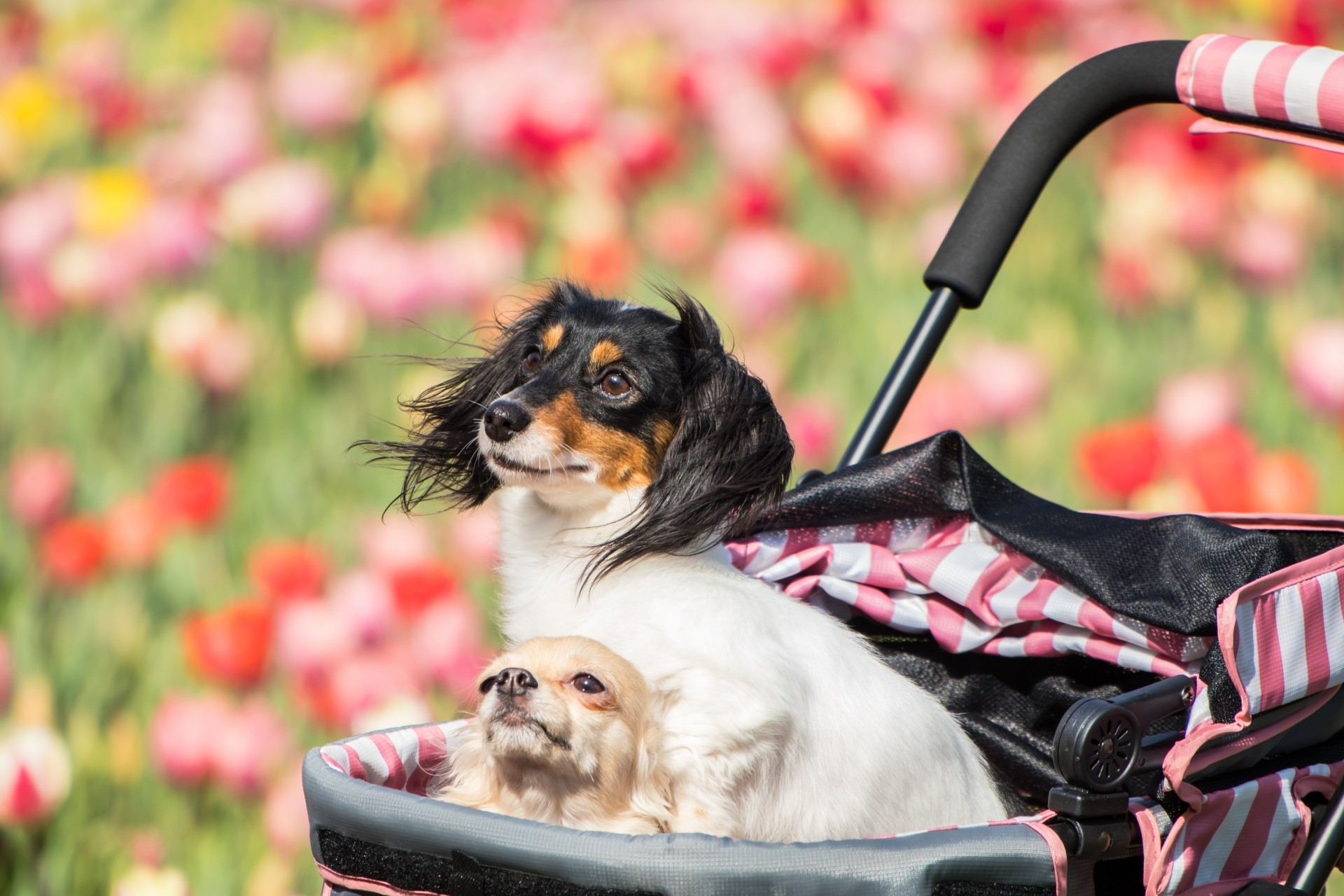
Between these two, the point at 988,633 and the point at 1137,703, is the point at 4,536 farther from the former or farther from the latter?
the point at 1137,703

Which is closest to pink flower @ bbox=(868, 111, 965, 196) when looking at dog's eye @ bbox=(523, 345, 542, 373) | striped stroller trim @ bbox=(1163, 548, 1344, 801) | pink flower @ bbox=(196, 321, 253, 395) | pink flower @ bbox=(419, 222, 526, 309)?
pink flower @ bbox=(419, 222, 526, 309)

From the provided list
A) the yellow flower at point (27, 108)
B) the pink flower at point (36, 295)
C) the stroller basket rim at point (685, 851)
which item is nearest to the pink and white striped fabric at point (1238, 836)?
the stroller basket rim at point (685, 851)

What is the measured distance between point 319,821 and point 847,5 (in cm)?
271

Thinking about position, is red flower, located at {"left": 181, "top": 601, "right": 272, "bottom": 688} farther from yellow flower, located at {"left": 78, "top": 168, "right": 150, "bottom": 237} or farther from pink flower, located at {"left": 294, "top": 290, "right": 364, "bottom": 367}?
yellow flower, located at {"left": 78, "top": 168, "right": 150, "bottom": 237}

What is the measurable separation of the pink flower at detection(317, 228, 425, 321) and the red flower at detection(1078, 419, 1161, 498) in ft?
4.07

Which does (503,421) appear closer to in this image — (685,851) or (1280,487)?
(685,851)

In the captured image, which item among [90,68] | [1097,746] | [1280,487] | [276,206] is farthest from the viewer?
[90,68]

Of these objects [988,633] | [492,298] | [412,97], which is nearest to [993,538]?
[988,633]

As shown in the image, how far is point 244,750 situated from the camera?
1.83 metres

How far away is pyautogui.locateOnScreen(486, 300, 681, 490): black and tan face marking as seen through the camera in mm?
1485

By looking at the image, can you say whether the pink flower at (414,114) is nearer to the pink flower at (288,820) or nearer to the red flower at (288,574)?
the red flower at (288,574)

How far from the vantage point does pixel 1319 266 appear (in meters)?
3.40

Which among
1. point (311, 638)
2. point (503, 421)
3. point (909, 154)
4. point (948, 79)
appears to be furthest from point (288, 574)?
point (948, 79)

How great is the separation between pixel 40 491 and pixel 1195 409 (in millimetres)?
1924
